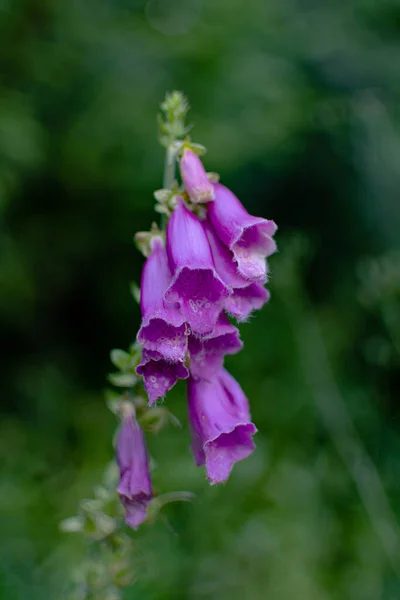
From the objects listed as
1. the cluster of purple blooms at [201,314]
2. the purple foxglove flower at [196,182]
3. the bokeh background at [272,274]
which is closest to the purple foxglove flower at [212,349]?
the cluster of purple blooms at [201,314]

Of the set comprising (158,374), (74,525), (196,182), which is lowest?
(74,525)

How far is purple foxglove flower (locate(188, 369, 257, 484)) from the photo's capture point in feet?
5.02

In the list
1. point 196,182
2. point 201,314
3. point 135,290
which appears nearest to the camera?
point 201,314

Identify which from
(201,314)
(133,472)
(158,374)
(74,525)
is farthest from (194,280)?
(74,525)

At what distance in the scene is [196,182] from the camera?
1.53 m

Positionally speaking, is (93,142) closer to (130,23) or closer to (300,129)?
(130,23)

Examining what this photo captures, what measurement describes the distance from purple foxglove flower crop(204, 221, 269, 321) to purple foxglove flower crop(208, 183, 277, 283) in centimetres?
3

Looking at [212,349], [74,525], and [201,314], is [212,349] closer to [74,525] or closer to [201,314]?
[201,314]

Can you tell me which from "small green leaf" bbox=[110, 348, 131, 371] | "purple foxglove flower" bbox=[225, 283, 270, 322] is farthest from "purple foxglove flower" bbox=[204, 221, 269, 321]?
"small green leaf" bbox=[110, 348, 131, 371]

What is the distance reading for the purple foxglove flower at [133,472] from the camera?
1578 mm

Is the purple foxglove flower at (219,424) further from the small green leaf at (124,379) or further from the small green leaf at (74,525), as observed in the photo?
the small green leaf at (74,525)

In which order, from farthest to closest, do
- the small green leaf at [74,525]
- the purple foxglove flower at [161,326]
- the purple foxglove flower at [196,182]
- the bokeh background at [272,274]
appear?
the bokeh background at [272,274], the small green leaf at [74,525], the purple foxglove flower at [196,182], the purple foxglove flower at [161,326]

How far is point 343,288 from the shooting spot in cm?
454

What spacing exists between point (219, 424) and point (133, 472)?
241mm
